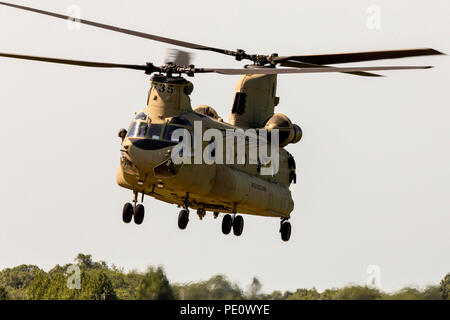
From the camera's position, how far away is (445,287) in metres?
45.7

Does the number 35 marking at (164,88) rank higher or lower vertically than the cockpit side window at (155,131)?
higher

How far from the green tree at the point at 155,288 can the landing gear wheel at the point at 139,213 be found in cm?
715

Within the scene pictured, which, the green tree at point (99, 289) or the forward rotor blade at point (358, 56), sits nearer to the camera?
the forward rotor blade at point (358, 56)

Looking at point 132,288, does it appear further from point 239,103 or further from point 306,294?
point 239,103

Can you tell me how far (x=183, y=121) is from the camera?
4694cm

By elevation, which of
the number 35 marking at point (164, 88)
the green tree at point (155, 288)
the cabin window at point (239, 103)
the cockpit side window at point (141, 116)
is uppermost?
the cabin window at point (239, 103)

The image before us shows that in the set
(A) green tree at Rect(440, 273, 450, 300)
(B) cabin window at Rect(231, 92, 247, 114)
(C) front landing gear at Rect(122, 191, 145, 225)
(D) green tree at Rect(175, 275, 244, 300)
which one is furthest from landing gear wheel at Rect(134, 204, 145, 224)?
(A) green tree at Rect(440, 273, 450, 300)

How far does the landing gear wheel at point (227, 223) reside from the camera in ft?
168

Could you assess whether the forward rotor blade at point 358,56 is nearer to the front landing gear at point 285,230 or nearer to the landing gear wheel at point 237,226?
the landing gear wheel at point 237,226

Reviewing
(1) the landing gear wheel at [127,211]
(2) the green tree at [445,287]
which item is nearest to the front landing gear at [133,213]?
(1) the landing gear wheel at [127,211]

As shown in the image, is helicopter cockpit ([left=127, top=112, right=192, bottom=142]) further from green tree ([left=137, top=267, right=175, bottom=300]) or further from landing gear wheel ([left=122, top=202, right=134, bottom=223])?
green tree ([left=137, top=267, right=175, bottom=300])

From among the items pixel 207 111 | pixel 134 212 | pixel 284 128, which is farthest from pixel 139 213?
pixel 284 128
